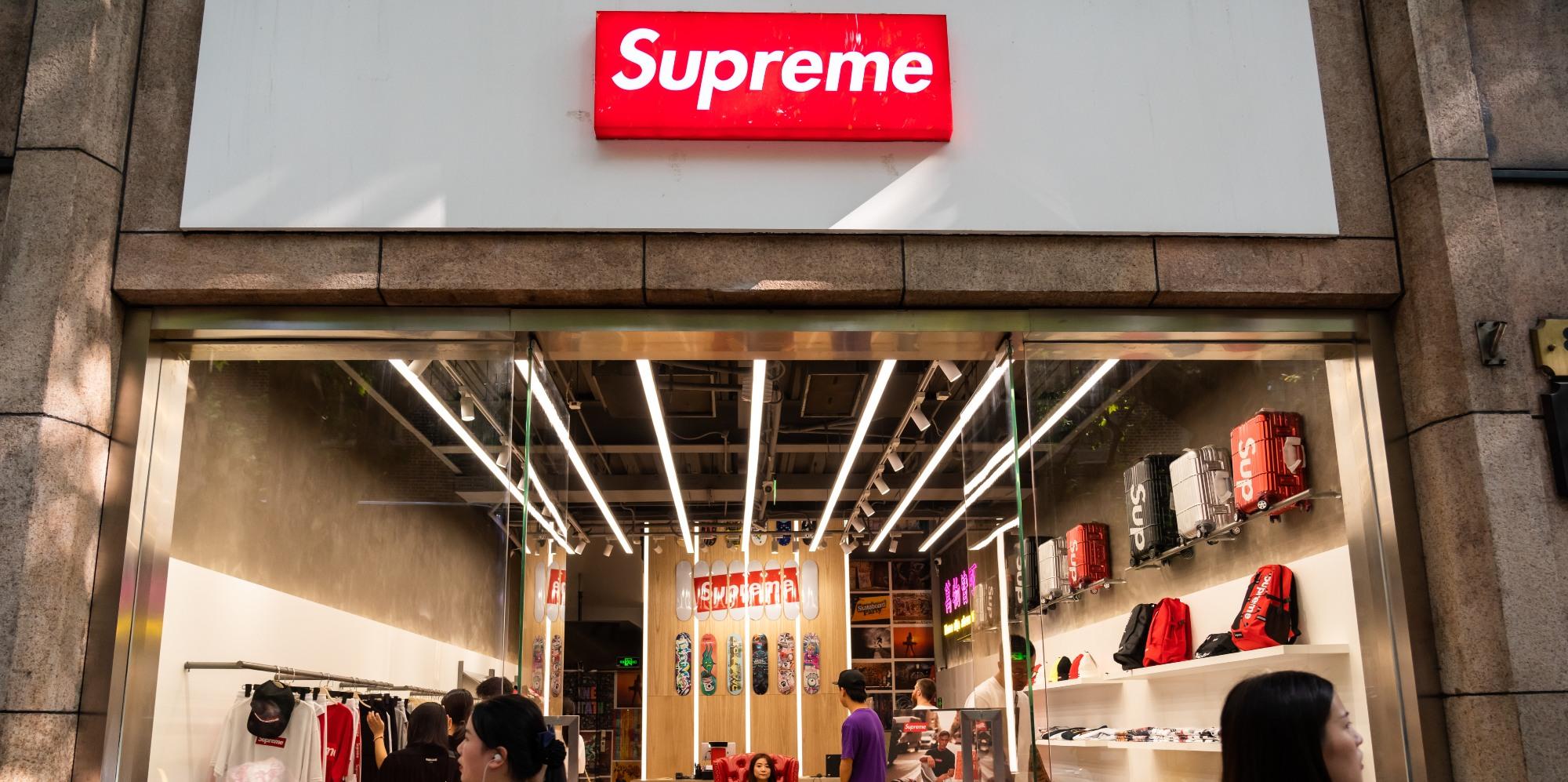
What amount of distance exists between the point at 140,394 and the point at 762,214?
2.33 m

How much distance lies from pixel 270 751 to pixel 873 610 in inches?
443

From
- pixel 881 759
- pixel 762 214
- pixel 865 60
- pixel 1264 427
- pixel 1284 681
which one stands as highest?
pixel 865 60

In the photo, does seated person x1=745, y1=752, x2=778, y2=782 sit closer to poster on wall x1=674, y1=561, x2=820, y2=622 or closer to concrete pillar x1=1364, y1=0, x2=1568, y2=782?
poster on wall x1=674, y1=561, x2=820, y2=622

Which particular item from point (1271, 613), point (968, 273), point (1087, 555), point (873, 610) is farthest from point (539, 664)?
point (873, 610)

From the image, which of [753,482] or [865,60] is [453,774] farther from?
[753,482]

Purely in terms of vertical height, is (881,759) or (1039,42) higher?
(1039,42)

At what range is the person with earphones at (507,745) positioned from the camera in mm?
2727

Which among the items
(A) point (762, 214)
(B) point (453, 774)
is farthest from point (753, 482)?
(A) point (762, 214)

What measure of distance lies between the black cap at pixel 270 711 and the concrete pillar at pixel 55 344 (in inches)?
67.9

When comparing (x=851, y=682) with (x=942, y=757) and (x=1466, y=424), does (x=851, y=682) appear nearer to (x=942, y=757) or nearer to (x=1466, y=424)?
(x=942, y=757)

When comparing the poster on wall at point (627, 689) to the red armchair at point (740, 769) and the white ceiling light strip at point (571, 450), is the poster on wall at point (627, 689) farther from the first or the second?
the red armchair at point (740, 769)

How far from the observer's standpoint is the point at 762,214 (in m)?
4.18

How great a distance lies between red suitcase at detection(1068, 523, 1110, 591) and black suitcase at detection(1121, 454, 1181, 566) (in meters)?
0.16

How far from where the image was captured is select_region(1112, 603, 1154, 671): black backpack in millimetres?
6355
